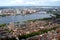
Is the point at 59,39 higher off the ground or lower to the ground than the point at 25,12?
higher

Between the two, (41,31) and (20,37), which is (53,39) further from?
(41,31)

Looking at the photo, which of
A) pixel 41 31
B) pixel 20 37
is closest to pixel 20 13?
pixel 41 31

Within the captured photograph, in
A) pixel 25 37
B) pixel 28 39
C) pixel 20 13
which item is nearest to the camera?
pixel 28 39

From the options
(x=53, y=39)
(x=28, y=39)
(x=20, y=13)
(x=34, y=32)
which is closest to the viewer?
(x=53, y=39)

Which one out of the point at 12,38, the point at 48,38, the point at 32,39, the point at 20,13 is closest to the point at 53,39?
the point at 48,38

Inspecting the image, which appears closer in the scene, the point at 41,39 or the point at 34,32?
the point at 41,39

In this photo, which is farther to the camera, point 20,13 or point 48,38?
point 20,13

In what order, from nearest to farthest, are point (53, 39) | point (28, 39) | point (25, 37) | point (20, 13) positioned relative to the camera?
point (53, 39) → point (28, 39) → point (25, 37) → point (20, 13)

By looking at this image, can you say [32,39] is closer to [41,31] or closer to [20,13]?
[41,31]

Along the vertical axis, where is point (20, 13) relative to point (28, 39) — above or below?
below
